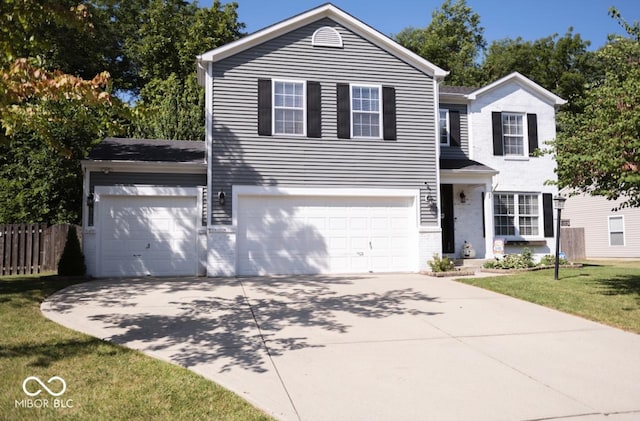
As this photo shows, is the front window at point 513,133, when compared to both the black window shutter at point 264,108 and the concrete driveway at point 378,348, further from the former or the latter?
the black window shutter at point 264,108

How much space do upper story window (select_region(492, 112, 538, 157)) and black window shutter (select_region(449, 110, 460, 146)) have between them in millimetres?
1381

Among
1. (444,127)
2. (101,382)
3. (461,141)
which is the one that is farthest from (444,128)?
(101,382)

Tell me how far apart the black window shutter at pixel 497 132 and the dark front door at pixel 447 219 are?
2366mm

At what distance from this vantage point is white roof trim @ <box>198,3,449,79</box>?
13.2 metres

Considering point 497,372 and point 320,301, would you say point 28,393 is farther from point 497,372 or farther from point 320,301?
point 320,301

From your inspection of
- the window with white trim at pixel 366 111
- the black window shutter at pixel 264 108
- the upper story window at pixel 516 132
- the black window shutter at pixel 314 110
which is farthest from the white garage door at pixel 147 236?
the upper story window at pixel 516 132

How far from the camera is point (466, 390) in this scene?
4.76 m

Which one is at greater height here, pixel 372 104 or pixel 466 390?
pixel 372 104

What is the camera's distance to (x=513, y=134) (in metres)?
A: 17.6

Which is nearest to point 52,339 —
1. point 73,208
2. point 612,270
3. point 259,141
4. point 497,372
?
point 497,372

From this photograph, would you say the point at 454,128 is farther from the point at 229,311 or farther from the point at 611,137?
the point at 229,311

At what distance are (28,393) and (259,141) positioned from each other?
962 cm

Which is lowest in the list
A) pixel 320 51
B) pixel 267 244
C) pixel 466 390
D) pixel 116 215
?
pixel 466 390

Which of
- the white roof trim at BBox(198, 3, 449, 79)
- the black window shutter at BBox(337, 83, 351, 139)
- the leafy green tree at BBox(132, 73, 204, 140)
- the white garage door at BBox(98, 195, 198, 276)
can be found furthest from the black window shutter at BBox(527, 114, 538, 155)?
the leafy green tree at BBox(132, 73, 204, 140)
